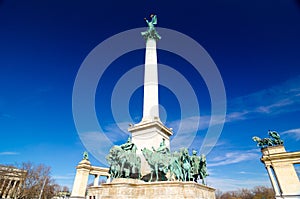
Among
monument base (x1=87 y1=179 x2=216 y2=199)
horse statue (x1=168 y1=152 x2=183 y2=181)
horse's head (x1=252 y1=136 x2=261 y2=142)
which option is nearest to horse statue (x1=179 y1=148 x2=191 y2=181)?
horse statue (x1=168 y1=152 x2=183 y2=181)

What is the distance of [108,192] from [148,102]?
38.3 feet

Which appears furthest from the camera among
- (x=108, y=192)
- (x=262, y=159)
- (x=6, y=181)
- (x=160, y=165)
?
(x=6, y=181)

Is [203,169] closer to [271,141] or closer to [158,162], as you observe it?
[158,162]

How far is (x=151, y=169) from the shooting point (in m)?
14.8

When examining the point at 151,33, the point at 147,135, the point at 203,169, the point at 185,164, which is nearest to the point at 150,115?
the point at 147,135

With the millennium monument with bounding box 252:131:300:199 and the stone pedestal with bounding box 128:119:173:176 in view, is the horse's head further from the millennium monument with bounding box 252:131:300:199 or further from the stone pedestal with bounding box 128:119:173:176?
the stone pedestal with bounding box 128:119:173:176

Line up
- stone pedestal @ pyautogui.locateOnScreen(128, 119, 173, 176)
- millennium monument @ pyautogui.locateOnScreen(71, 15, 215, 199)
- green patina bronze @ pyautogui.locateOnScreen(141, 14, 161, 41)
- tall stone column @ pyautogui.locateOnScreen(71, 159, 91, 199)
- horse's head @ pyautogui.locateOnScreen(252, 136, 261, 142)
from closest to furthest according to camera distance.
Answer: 1. millennium monument @ pyautogui.locateOnScreen(71, 15, 215, 199)
2. stone pedestal @ pyautogui.locateOnScreen(128, 119, 173, 176)
3. green patina bronze @ pyautogui.locateOnScreen(141, 14, 161, 41)
4. tall stone column @ pyautogui.locateOnScreen(71, 159, 91, 199)
5. horse's head @ pyautogui.locateOnScreen(252, 136, 261, 142)

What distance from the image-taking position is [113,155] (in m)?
15.7

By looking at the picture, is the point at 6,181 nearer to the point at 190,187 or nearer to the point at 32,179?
the point at 32,179

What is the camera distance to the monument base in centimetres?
1215

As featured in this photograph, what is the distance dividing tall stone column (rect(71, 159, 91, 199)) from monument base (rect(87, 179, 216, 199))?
19.9 m

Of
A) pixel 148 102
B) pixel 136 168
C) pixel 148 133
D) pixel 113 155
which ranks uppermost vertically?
pixel 148 102

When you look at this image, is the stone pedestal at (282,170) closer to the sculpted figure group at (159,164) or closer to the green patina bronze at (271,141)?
the green patina bronze at (271,141)

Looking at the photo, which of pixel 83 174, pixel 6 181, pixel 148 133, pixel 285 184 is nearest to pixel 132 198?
pixel 148 133
